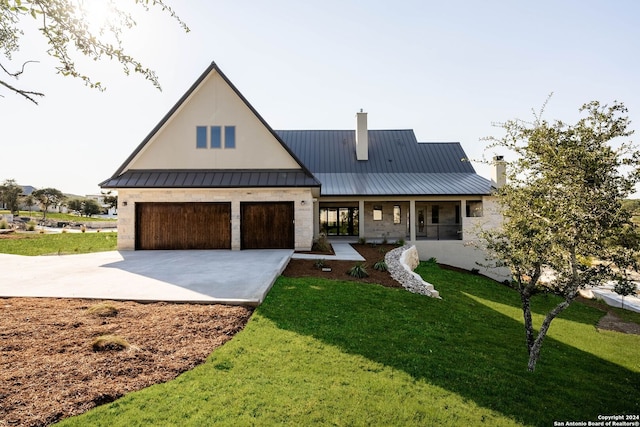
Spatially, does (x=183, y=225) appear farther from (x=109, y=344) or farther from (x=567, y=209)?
(x=567, y=209)

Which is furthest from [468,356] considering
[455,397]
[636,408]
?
[636,408]

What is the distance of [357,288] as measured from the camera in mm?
9078

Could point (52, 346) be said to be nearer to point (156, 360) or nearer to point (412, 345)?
point (156, 360)

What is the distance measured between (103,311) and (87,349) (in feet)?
5.05

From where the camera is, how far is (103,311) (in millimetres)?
6125

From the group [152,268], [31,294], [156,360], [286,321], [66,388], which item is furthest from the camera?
[152,268]

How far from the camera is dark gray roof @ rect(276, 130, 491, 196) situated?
20.9 metres

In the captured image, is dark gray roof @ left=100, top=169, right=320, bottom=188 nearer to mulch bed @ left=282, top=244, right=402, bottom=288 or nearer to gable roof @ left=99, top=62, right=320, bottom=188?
gable roof @ left=99, top=62, right=320, bottom=188

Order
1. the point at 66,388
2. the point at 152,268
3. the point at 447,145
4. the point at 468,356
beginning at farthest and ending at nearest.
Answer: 1. the point at 447,145
2. the point at 152,268
3. the point at 468,356
4. the point at 66,388

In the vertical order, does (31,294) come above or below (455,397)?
above

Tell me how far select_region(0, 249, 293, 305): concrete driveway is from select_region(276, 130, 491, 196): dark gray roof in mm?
9846

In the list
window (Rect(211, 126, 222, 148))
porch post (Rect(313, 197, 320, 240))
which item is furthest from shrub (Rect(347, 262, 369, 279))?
porch post (Rect(313, 197, 320, 240))

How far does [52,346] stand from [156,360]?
5.30 ft

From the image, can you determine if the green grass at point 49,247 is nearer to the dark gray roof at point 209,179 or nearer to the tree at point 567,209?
the dark gray roof at point 209,179
